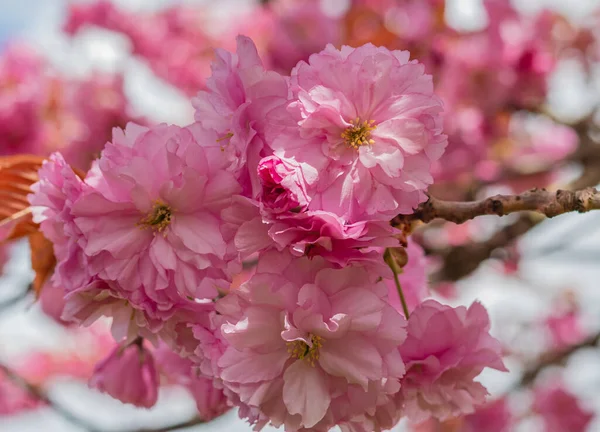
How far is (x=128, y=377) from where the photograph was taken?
1.00m

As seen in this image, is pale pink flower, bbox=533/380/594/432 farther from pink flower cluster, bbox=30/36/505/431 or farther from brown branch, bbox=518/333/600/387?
pink flower cluster, bbox=30/36/505/431

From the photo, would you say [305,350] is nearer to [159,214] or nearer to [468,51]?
[159,214]

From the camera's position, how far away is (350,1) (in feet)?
8.85

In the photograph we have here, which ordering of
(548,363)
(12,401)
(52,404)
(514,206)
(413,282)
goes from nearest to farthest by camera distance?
1. (514,206)
2. (413,282)
3. (52,404)
4. (548,363)
5. (12,401)

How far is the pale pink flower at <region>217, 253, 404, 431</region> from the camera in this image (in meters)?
0.69

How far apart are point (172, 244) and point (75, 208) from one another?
119mm

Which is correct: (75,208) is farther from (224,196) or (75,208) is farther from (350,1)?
(350,1)

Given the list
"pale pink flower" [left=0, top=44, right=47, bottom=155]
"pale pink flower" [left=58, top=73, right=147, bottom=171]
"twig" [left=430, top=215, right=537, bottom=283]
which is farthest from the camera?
"pale pink flower" [left=58, top=73, right=147, bottom=171]

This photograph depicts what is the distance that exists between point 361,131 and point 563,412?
122 inches

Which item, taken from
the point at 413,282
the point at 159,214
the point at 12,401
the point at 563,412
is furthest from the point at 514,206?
the point at 12,401

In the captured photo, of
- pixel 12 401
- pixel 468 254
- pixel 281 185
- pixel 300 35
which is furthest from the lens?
pixel 12 401

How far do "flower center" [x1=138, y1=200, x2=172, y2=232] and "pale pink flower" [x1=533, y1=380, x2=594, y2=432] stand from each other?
3105 millimetres

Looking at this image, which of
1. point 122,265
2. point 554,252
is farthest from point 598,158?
point 122,265

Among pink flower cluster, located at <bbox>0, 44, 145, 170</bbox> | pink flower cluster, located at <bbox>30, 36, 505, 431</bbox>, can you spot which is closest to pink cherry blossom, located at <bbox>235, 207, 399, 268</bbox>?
pink flower cluster, located at <bbox>30, 36, 505, 431</bbox>
